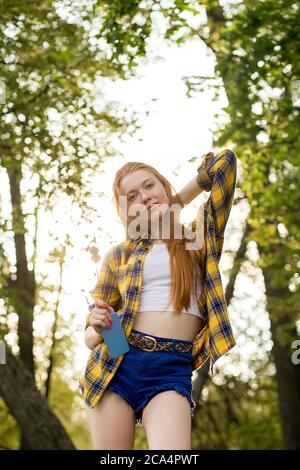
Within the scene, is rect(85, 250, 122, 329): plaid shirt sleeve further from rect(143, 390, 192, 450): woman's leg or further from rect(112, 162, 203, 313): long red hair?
rect(143, 390, 192, 450): woman's leg

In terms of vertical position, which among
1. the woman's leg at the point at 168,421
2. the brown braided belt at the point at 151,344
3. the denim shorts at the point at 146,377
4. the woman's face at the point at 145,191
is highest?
the woman's face at the point at 145,191

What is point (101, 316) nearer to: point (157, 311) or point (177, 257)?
point (157, 311)

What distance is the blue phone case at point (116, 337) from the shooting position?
3.38 m

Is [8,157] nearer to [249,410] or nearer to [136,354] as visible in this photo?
[136,354]

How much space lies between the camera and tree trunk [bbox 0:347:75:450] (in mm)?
8539

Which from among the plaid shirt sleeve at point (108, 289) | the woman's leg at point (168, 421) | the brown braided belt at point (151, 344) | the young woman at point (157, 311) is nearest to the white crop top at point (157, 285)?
the young woman at point (157, 311)

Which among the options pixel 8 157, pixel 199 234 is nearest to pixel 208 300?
pixel 199 234

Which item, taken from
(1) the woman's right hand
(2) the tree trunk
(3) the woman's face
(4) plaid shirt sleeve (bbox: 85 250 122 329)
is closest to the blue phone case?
(1) the woman's right hand

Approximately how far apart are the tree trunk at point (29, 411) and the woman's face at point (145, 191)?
527cm

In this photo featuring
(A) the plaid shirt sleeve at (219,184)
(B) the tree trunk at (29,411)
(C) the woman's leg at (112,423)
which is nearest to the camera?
(C) the woman's leg at (112,423)

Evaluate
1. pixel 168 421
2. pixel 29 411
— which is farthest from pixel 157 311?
pixel 29 411

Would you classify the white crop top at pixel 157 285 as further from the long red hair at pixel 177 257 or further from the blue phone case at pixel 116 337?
the blue phone case at pixel 116 337

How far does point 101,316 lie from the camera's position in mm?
3385

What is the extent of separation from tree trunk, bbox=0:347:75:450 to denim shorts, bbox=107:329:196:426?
5381 mm
